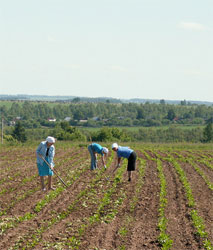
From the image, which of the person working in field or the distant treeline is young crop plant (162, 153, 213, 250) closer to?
the person working in field

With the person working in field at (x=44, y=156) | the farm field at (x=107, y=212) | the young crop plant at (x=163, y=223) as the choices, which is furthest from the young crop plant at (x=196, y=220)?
the person working in field at (x=44, y=156)

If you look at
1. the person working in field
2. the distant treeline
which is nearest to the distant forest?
the distant treeline

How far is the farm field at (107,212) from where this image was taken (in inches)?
361

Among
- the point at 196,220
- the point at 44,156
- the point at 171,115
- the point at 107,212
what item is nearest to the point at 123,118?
the point at 171,115

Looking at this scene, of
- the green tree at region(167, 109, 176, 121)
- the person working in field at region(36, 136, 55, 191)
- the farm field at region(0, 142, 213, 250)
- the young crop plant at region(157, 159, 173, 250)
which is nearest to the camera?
the young crop plant at region(157, 159, 173, 250)

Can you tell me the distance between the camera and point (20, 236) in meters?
9.26

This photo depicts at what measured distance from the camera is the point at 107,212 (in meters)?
11.5

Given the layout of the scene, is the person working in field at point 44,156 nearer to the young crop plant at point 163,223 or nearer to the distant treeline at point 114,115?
the young crop plant at point 163,223

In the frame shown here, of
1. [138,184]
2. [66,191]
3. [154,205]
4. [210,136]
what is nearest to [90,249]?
[154,205]

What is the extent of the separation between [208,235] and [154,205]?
2.88m

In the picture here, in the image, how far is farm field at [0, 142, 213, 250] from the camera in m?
9.18

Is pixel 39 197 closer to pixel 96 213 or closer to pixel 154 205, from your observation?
pixel 96 213

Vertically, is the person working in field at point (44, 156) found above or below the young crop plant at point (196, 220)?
above

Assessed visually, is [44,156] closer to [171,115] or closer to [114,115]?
[171,115]
